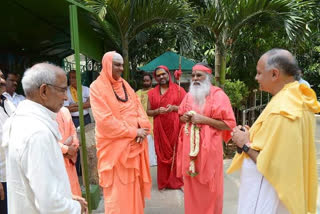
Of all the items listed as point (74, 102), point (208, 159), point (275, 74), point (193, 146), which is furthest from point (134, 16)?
point (275, 74)

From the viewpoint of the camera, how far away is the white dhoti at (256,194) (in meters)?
1.99

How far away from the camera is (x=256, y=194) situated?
2045 mm

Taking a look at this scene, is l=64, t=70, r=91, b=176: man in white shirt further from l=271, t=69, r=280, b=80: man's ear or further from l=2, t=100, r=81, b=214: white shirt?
l=271, t=69, r=280, b=80: man's ear

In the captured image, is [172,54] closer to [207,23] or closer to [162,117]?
[207,23]

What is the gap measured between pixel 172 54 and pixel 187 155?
540cm

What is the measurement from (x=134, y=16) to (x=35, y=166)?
4.24 m

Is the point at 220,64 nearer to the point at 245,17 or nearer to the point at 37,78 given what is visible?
the point at 245,17

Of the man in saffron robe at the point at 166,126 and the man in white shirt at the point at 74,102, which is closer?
the man in white shirt at the point at 74,102

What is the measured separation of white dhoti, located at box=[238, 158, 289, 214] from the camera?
6.52 feet

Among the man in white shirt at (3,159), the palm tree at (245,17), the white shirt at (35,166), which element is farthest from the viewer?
the palm tree at (245,17)

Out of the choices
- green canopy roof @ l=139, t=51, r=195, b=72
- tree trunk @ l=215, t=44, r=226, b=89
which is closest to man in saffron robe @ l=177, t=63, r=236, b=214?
tree trunk @ l=215, t=44, r=226, b=89

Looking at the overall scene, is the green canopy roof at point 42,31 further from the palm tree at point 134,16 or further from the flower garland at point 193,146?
the flower garland at point 193,146

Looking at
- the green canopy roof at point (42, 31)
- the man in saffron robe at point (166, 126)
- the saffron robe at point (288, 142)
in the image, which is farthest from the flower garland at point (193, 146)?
the green canopy roof at point (42, 31)

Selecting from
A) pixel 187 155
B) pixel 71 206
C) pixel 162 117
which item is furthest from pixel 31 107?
pixel 162 117
